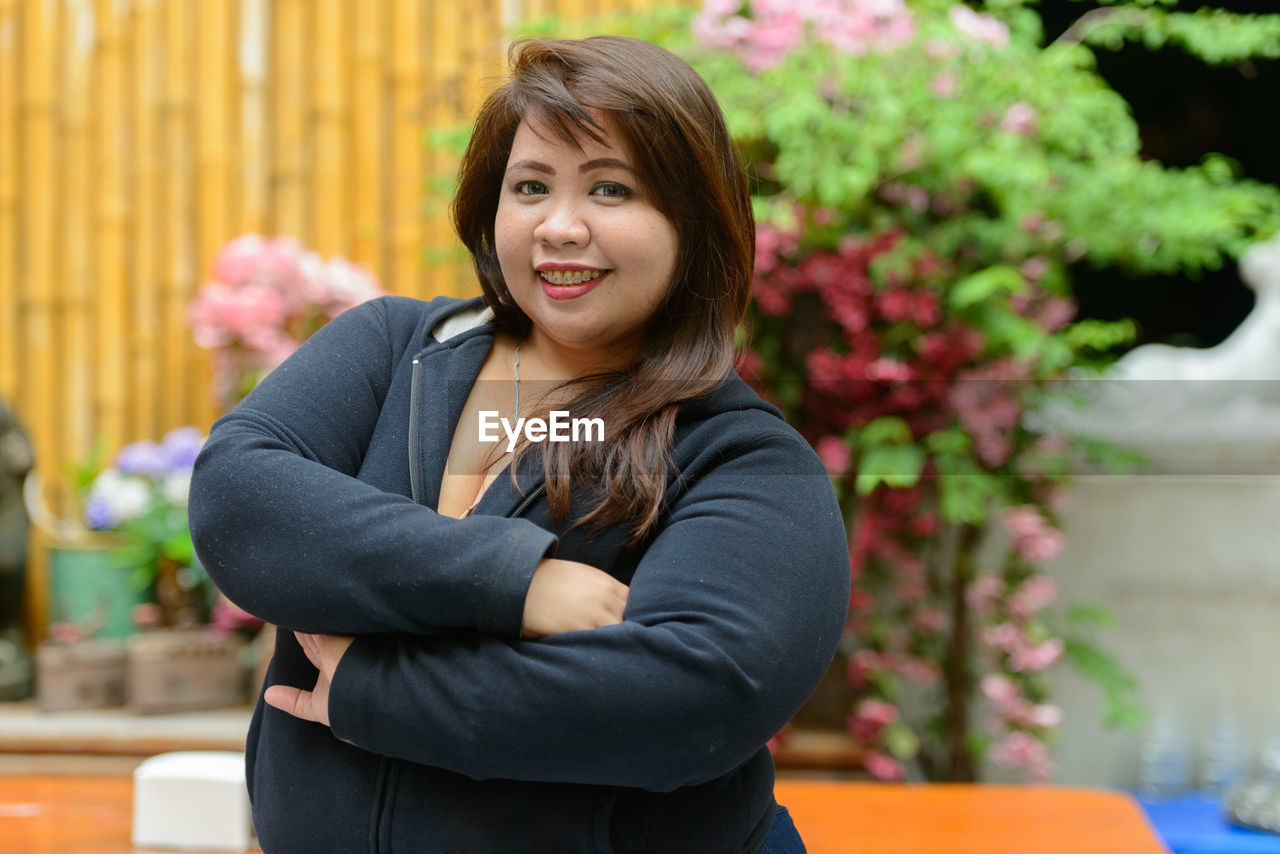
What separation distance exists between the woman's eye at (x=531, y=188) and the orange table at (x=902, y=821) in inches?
38.1

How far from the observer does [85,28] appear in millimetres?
2785

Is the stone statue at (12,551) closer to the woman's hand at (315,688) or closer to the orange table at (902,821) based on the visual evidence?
the orange table at (902,821)

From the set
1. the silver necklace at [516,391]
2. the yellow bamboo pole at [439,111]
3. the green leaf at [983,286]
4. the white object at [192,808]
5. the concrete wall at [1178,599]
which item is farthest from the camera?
the yellow bamboo pole at [439,111]

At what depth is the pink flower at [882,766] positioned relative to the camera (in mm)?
2131

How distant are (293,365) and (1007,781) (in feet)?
6.33

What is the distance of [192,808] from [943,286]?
5.01ft

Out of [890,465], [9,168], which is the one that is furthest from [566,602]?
[9,168]

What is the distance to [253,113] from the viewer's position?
280 centimetres

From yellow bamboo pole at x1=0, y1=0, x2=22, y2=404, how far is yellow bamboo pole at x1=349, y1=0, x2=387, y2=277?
848 millimetres

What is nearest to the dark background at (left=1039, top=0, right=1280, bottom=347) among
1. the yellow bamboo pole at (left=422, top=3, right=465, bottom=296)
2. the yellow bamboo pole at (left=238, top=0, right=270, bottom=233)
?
the yellow bamboo pole at (left=422, top=3, right=465, bottom=296)

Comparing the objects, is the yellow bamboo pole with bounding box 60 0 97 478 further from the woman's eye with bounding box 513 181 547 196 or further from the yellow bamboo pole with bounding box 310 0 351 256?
the woman's eye with bounding box 513 181 547 196

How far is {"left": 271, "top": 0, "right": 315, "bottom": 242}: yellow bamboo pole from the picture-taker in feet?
9.15

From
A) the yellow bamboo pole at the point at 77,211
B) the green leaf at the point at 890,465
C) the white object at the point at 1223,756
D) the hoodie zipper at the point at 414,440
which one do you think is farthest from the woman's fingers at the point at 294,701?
the yellow bamboo pole at the point at 77,211

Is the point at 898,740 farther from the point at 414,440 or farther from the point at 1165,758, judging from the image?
Answer: the point at 414,440
